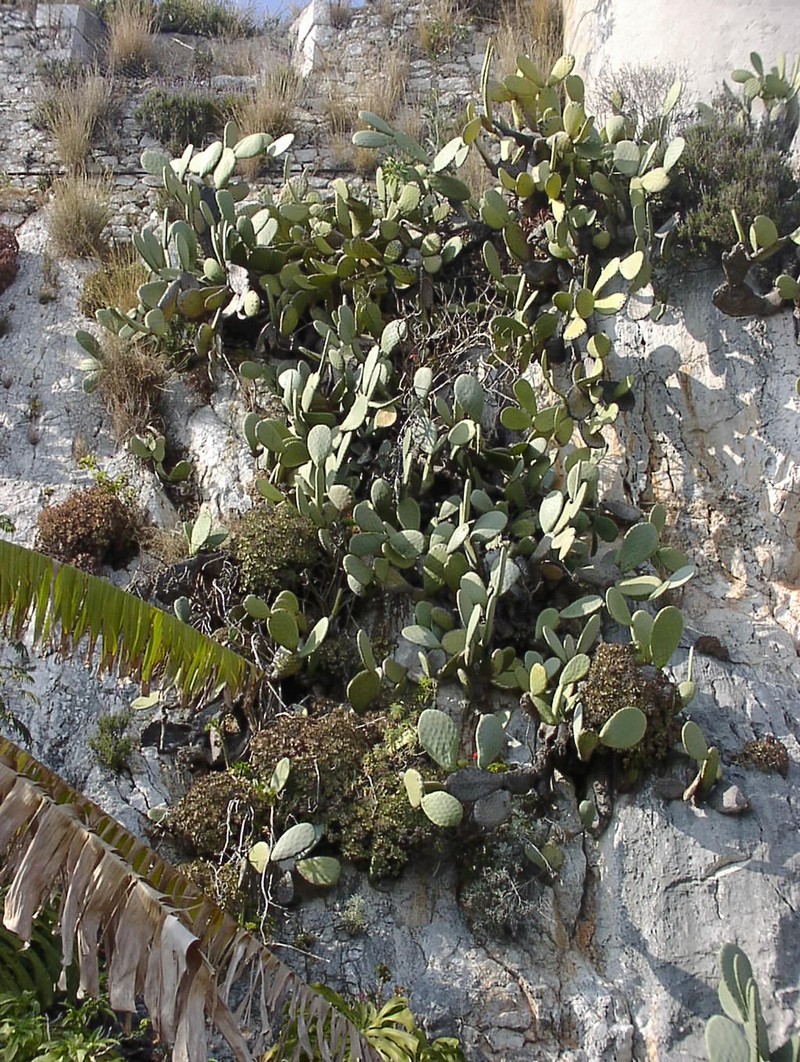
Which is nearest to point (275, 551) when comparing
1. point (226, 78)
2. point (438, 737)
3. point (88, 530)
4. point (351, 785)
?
point (88, 530)

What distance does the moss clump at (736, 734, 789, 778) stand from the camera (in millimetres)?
4977

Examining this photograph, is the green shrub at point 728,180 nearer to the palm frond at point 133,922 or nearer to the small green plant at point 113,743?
the small green plant at point 113,743

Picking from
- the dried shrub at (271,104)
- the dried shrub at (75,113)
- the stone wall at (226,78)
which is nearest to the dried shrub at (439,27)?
the stone wall at (226,78)

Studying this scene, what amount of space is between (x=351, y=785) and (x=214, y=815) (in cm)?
63

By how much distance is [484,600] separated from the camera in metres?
5.10

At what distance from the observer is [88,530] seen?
6.09 m

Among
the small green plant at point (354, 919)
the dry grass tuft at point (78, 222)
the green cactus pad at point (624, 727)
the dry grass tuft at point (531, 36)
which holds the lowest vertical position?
the small green plant at point (354, 919)

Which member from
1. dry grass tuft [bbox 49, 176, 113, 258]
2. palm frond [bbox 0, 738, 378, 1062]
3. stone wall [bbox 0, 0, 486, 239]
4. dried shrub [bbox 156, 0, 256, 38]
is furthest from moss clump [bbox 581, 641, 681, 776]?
dried shrub [bbox 156, 0, 256, 38]

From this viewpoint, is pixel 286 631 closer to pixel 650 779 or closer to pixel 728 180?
pixel 650 779

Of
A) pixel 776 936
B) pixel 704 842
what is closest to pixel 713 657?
pixel 704 842

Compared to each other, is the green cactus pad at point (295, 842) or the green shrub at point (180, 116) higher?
the green shrub at point (180, 116)

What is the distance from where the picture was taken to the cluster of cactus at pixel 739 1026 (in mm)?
3541

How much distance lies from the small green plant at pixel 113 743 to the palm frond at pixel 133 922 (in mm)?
1779

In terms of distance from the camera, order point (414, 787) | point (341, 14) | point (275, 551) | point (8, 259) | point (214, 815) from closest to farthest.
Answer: point (414, 787) < point (214, 815) < point (275, 551) < point (8, 259) < point (341, 14)
